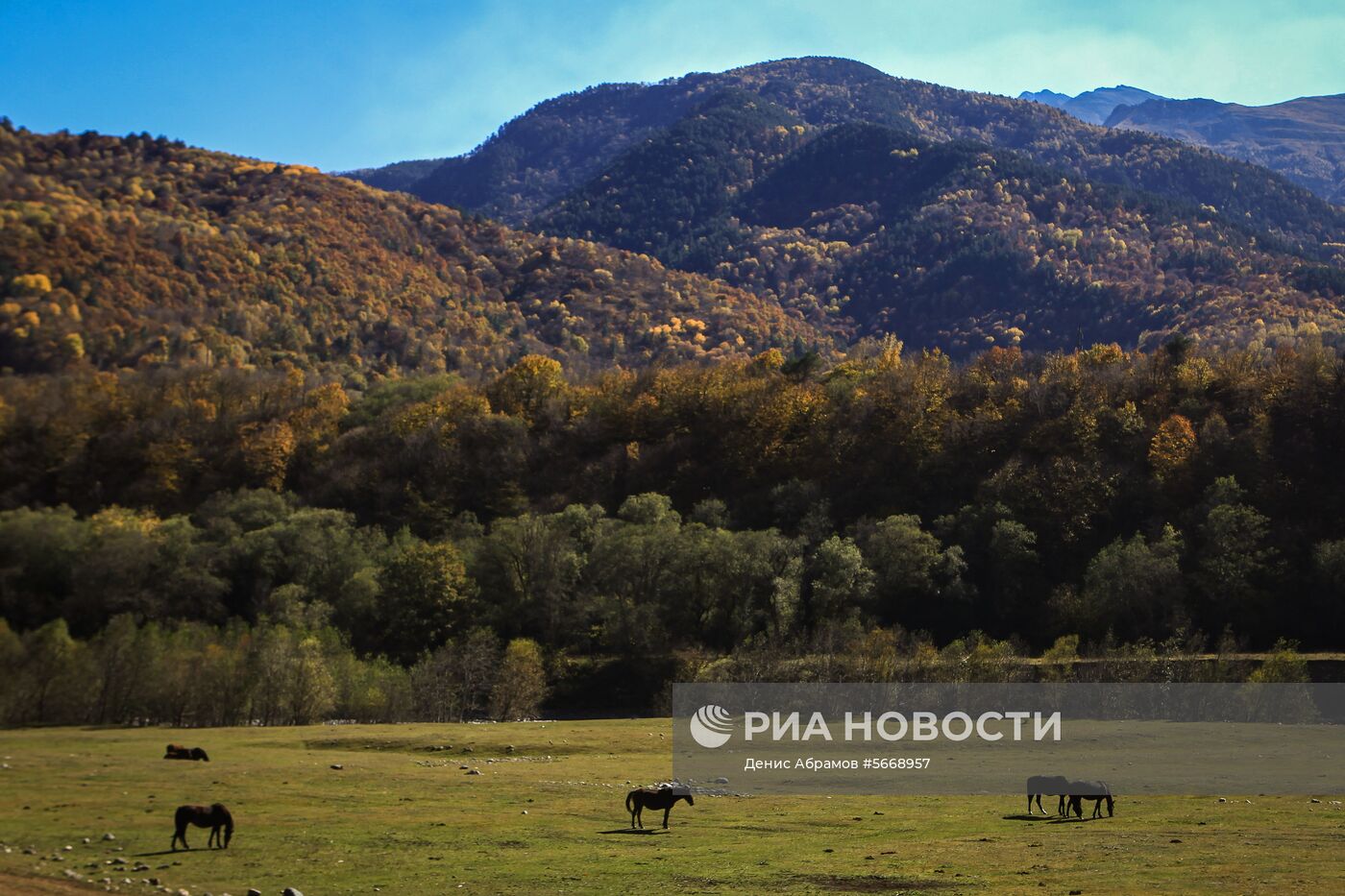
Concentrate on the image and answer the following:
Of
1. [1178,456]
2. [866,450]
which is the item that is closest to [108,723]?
[866,450]

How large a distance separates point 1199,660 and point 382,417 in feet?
269

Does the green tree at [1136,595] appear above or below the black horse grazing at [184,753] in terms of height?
above

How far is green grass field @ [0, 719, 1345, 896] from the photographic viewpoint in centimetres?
2095

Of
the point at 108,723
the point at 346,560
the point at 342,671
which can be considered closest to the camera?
the point at 108,723

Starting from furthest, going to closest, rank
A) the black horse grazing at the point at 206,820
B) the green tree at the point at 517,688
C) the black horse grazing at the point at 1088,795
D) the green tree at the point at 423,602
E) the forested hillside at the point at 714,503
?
the green tree at the point at 423,602, the forested hillside at the point at 714,503, the green tree at the point at 517,688, the black horse grazing at the point at 1088,795, the black horse grazing at the point at 206,820

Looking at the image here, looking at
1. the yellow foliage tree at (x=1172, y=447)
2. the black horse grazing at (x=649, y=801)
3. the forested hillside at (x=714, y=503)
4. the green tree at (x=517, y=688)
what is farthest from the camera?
the yellow foliage tree at (x=1172, y=447)

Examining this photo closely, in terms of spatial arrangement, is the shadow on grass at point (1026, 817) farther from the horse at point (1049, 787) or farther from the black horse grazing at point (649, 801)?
the black horse grazing at point (649, 801)

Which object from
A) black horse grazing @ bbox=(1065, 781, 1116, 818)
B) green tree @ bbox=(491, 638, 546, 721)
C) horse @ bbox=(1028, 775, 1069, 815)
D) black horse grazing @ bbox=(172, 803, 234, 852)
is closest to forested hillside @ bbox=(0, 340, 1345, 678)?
green tree @ bbox=(491, 638, 546, 721)

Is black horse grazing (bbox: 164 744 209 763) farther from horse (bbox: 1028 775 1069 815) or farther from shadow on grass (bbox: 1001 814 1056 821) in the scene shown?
horse (bbox: 1028 775 1069 815)

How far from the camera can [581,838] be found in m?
25.4

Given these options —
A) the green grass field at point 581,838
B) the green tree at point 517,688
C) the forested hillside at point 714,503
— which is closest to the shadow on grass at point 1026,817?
the green grass field at point 581,838

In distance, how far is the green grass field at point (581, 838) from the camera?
2095 centimetres

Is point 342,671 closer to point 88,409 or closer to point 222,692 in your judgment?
point 222,692

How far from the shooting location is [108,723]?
58625mm
